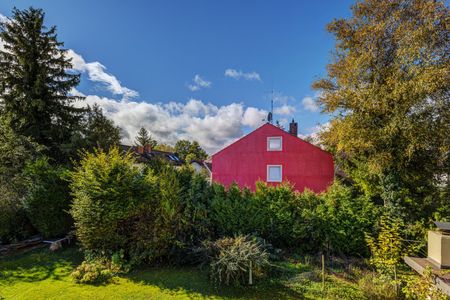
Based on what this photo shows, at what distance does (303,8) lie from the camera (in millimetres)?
8930

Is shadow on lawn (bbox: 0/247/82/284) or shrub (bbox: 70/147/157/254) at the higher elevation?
shrub (bbox: 70/147/157/254)

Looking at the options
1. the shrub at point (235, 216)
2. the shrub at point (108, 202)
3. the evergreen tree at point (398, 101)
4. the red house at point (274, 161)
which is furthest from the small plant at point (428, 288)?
the red house at point (274, 161)

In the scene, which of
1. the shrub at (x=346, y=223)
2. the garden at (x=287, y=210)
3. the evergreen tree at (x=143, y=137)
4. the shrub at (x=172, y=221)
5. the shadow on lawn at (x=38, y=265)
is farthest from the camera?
the evergreen tree at (x=143, y=137)

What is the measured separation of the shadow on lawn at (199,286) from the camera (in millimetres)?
5113

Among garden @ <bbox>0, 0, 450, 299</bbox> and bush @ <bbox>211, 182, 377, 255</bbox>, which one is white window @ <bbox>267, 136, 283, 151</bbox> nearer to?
garden @ <bbox>0, 0, 450, 299</bbox>

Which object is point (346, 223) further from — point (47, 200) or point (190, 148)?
point (190, 148)

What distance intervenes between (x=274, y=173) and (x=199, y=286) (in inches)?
430

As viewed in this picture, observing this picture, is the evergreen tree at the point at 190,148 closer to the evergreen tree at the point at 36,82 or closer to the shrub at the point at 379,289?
the evergreen tree at the point at 36,82

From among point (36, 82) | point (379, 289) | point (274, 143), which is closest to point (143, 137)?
point (36, 82)

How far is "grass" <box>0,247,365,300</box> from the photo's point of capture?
5.05 m

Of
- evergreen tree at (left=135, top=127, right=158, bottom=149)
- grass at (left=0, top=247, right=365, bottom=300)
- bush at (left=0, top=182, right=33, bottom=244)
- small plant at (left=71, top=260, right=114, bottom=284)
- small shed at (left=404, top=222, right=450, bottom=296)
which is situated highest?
evergreen tree at (left=135, top=127, right=158, bottom=149)

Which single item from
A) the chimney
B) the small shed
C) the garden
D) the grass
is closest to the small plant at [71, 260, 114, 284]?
the garden

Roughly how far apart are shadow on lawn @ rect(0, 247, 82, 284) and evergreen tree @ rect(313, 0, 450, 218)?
942 cm

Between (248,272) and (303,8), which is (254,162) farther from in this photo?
(248,272)
